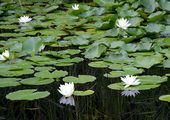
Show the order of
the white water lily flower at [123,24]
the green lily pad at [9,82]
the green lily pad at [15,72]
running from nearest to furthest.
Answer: the green lily pad at [9,82] < the green lily pad at [15,72] < the white water lily flower at [123,24]

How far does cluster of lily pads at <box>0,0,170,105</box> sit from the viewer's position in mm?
1881

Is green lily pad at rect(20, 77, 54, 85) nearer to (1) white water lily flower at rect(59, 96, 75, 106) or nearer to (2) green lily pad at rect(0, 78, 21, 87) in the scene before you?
(2) green lily pad at rect(0, 78, 21, 87)

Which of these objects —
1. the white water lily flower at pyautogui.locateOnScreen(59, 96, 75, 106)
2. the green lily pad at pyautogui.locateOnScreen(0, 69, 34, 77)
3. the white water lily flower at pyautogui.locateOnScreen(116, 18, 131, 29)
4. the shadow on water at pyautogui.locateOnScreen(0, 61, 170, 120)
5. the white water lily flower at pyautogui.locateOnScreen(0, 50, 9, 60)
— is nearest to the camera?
the shadow on water at pyautogui.locateOnScreen(0, 61, 170, 120)

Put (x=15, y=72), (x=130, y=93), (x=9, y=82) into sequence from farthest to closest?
(x=15, y=72), (x=9, y=82), (x=130, y=93)

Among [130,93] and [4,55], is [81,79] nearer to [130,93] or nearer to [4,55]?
[130,93]

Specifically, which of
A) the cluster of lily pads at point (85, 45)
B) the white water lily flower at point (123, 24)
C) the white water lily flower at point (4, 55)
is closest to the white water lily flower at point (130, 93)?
the cluster of lily pads at point (85, 45)

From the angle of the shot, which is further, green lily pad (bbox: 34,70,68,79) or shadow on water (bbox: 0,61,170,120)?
green lily pad (bbox: 34,70,68,79)

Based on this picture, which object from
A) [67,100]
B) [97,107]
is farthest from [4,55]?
[97,107]

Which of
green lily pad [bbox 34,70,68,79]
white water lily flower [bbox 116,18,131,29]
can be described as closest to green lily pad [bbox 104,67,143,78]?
green lily pad [bbox 34,70,68,79]

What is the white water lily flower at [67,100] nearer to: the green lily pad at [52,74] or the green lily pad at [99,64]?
the green lily pad at [52,74]

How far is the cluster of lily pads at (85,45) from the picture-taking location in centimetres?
188

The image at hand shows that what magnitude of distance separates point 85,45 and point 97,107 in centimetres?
100

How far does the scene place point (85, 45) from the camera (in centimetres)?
259

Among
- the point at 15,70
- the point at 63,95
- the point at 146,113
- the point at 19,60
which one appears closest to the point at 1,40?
the point at 19,60
